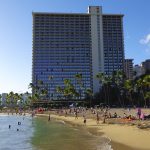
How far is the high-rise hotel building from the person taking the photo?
19225 centimetres

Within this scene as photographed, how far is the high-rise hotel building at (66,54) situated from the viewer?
631ft

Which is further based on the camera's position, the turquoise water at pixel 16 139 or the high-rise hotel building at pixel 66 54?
the high-rise hotel building at pixel 66 54

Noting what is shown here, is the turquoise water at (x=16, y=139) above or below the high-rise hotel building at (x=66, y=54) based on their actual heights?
below

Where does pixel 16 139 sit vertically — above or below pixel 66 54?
below

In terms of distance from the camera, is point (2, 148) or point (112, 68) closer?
point (2, 148)

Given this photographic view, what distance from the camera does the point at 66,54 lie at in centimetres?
19462

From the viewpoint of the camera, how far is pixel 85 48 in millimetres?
196250

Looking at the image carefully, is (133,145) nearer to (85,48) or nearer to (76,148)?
(76,148)

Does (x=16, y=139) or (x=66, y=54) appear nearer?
(x=16, y=139)

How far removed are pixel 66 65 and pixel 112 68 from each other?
26.9 metres

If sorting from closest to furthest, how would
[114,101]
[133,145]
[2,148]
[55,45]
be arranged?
[133,145] → [2,148] → [114,101] → [55,45]

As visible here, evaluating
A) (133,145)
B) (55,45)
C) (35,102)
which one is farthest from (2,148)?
(55,45)

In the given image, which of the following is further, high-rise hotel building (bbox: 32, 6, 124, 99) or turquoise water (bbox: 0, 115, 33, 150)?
high-rise hotel building (bbox: 32, 6, 124, 99)

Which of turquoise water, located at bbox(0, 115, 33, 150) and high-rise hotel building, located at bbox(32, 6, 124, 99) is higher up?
high-rise hotel building, located at bbox(32, 6, 124, 99)
